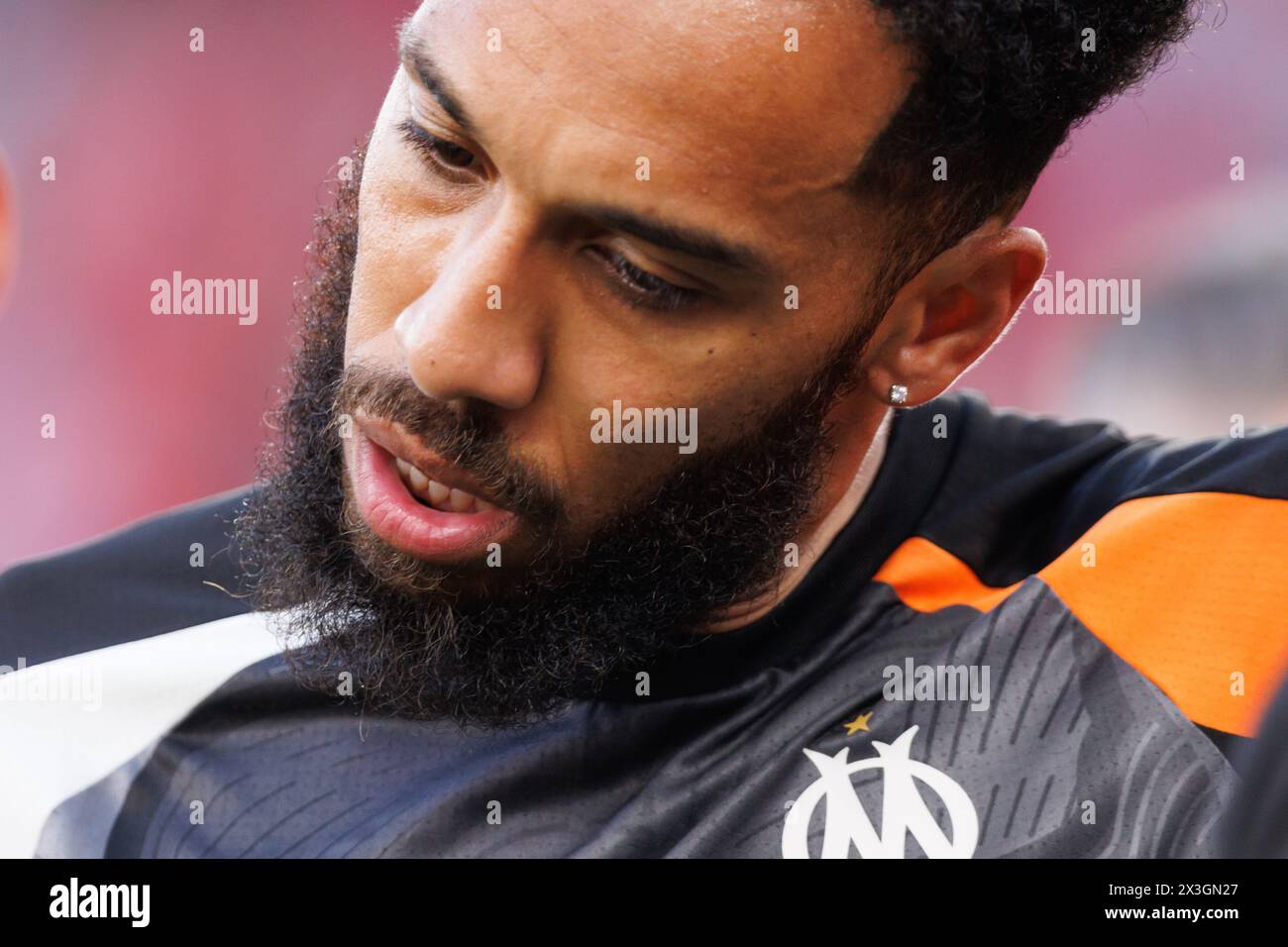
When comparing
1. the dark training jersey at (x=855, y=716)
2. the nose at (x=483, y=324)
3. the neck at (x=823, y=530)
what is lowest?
the dark training jersey at (x=855, y=716)

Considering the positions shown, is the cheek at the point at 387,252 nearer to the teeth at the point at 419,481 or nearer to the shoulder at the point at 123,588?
the teeth at the point at 419,481

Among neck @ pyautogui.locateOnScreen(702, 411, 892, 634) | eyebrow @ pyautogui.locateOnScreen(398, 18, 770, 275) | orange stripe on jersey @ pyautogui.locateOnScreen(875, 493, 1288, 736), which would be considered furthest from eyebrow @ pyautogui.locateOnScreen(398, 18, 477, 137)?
orange stripe on jersey @ pyautogui.locateOnScreen(875, 493, 1288, 736)

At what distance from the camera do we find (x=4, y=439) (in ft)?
12.7

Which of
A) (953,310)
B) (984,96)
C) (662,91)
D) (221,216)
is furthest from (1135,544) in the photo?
(221,216)

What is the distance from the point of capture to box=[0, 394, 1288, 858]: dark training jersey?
62.7 inches

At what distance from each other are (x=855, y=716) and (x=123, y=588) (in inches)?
45.8

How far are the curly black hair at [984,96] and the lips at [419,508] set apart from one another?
579 mm

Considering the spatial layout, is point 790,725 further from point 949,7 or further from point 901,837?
point 949,7

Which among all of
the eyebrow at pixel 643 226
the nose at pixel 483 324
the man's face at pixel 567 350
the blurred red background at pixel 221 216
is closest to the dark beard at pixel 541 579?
the man's face at pixel 567 350

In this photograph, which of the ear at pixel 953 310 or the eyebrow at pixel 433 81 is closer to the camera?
the eyebrow at pixel 433 81

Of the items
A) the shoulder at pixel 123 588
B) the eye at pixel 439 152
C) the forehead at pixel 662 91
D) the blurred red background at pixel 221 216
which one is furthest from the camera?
Result: the blurred red background at pixel 221 216

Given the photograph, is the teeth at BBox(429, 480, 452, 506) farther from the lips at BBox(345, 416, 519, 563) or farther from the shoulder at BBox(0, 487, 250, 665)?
the shoulder at BBox(0, 487, 250, 665)

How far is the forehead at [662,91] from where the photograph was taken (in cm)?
135

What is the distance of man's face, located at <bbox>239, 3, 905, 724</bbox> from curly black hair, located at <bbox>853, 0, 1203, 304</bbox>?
45mm
